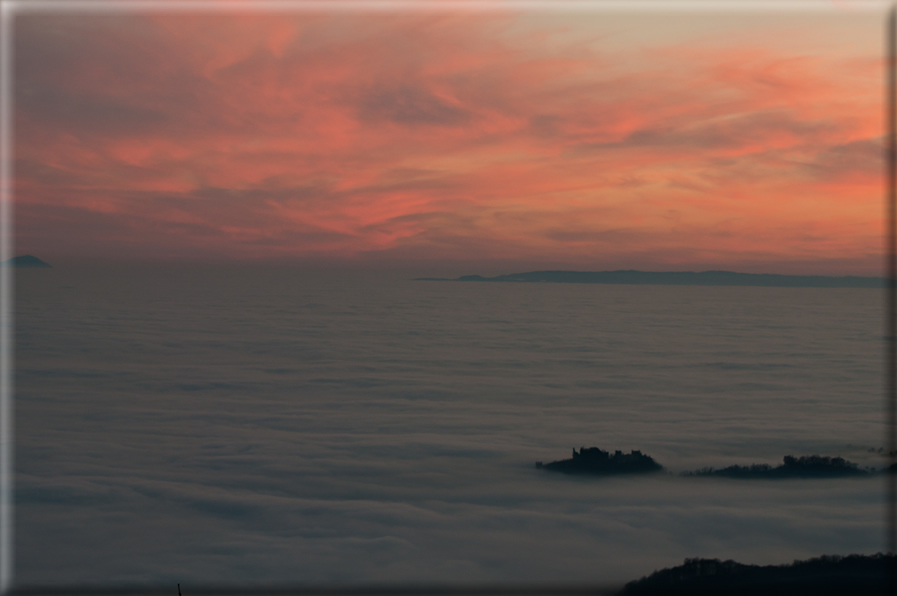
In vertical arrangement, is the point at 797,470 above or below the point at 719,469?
above

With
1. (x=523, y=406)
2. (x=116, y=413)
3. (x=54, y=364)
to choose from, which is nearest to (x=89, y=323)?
(x=54, y=364)

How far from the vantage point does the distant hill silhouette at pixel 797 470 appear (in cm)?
1042

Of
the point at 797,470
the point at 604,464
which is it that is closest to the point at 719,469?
the point at 797,470

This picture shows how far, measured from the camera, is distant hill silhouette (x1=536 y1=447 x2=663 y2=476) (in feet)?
35.0

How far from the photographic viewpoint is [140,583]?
656 centimetres

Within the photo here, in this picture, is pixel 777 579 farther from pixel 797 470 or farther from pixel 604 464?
pixel 797 470

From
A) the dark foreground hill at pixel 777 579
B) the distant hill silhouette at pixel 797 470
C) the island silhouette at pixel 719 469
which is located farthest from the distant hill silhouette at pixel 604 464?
the dark foreground hill at pixel 777 579

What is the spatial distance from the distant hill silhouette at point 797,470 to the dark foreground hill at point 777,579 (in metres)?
4.95

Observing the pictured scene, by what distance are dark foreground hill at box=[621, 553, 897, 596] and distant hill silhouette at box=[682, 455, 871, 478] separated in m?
4.95

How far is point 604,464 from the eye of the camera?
35.6 feet

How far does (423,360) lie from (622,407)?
12.9 meters

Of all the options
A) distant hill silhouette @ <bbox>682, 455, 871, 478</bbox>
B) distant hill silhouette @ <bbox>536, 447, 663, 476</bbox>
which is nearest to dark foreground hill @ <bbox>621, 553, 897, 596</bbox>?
distant hill silhouette @ <bbox>536, 447, 663, 476</bbox>

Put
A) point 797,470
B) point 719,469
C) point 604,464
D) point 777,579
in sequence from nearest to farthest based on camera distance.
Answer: point 777,579 < point 797,470 < point 604,464 < point 719,469

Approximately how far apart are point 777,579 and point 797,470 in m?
6.13
